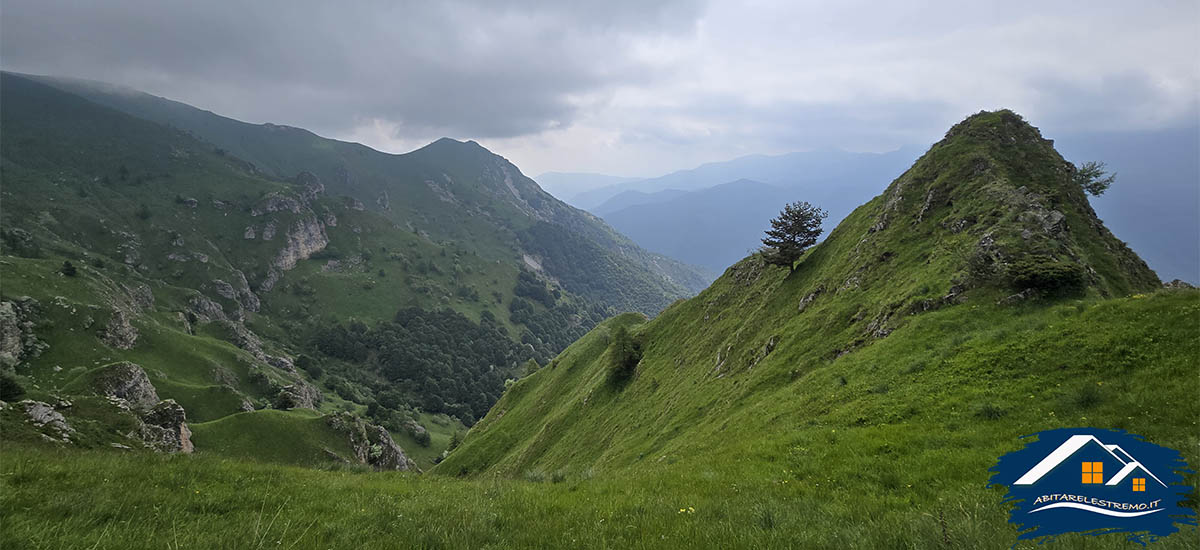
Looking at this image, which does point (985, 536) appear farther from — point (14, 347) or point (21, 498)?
point (14, 347)

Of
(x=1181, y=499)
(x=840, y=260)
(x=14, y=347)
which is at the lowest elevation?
(x=14, y=347)

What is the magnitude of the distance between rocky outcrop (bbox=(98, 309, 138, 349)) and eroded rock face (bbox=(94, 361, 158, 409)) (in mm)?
40155

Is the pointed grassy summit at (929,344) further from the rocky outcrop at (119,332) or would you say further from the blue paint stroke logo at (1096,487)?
the rocky outcrop at (119,332)

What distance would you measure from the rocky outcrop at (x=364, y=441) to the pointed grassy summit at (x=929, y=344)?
65.5 feet

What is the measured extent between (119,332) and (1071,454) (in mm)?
137205

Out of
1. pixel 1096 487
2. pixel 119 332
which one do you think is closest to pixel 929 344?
pixel 1096 487

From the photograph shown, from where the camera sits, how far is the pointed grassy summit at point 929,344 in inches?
513

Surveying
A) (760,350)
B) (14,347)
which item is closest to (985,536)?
(760,350)

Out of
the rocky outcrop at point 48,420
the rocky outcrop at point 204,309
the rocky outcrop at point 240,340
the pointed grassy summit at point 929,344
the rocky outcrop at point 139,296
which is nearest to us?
the pointed grassy summit at point 929,344

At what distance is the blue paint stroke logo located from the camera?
5.41 m

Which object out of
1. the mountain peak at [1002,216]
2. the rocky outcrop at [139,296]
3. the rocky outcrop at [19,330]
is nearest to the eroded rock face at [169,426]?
the mountain peak at [1002,216]

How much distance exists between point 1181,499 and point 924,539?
4.92 metres

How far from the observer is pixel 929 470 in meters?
10.3

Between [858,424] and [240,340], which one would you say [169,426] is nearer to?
[858,424]
